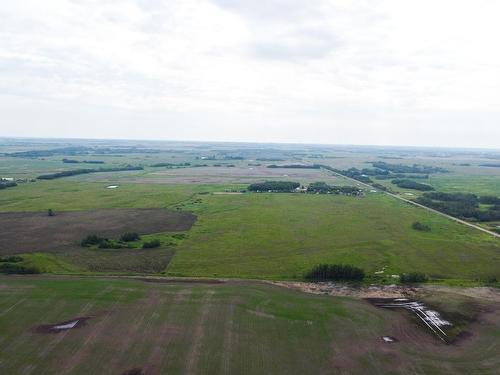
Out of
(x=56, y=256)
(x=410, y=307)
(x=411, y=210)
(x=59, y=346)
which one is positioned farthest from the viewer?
(x=411, y=210)

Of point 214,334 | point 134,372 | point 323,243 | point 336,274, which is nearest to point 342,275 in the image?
point 336,274

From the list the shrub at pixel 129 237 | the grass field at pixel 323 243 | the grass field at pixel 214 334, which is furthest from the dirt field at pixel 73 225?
the grass field at pixel 214 334

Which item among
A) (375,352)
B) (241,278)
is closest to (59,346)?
(241,278)

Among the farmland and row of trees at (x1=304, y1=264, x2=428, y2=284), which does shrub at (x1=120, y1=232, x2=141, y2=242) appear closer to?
the farmland

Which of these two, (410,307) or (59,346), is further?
(410,307)

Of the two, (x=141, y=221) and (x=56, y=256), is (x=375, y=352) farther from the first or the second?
(x=141, y=221)

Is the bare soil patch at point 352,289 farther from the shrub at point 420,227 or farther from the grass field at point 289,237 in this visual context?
the shrub at point 420,227

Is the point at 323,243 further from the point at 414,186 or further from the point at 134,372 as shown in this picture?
the point at 414,186
